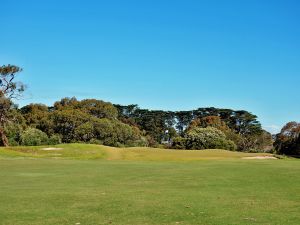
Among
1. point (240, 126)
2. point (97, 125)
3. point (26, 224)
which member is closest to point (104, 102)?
point (97, 125)

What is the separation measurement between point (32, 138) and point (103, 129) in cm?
2040

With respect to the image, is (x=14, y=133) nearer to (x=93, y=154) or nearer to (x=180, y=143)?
(x=180, y=143)

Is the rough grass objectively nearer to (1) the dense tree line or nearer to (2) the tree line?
(2) the tree line

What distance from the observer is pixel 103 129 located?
10369 cm

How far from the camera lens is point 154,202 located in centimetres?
1520

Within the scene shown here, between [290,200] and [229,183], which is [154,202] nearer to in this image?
[290,200]

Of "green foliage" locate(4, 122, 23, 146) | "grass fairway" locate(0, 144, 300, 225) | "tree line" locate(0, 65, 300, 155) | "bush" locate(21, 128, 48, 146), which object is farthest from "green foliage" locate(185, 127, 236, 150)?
"grass fairway" locate(0, 144, 300, 225)

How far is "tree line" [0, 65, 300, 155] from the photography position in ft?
285

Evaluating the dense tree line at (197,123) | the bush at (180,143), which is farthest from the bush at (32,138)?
the dense tree line at (197,123)

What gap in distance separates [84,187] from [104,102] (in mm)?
104150

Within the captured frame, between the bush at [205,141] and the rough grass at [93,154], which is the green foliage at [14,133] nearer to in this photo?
the rough grass at [93,154]

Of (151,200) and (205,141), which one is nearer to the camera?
(151,200)

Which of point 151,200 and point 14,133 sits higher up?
point 14,133

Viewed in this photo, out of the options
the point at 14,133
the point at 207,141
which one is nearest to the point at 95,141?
the point at 14,133
